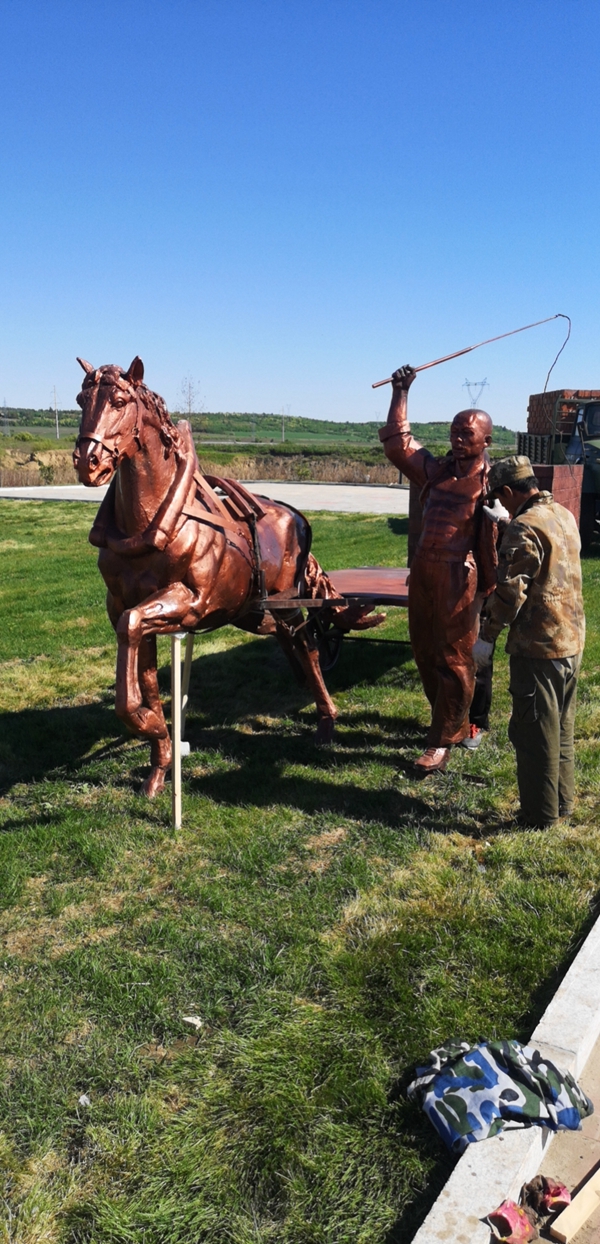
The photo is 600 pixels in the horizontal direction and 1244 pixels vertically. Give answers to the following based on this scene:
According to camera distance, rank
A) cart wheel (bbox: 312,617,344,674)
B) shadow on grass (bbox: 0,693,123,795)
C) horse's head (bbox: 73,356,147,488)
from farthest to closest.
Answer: cart wheel (bbox: 312,617,344,674) → shadow on grass (bbox: 0,693,123,795) → horse's head (bbox: 73,356,147,488)

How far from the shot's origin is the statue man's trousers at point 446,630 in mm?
4730

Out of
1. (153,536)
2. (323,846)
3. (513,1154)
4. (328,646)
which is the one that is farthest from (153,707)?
(513,1154)

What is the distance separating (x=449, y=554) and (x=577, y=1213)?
3124 mm

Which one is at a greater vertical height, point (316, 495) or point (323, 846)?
point (316, 495)

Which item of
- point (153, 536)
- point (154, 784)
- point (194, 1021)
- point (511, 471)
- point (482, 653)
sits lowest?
point (194, 1021)

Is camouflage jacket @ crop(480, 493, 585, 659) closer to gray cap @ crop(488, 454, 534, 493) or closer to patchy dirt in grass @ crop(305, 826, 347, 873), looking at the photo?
gray cap @ crop(488, 454, 534, 493)

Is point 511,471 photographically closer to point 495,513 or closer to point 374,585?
point 495,513

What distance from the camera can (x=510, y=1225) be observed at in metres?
2.11

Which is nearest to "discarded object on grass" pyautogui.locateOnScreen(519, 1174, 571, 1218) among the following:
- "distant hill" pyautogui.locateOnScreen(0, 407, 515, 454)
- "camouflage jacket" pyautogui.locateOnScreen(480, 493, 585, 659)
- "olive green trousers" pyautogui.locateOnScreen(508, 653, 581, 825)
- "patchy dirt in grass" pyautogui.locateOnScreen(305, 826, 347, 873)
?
"patchy dirt in grass" pyautogui.locateOnScreen(305, 826, 347, 873)

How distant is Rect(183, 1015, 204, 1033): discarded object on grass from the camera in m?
2.99

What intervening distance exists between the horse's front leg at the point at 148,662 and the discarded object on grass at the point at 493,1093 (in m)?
2.21

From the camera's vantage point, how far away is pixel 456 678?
16.0ft

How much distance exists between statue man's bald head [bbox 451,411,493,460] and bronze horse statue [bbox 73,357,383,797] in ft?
4.33

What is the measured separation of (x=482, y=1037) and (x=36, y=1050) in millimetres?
1467
